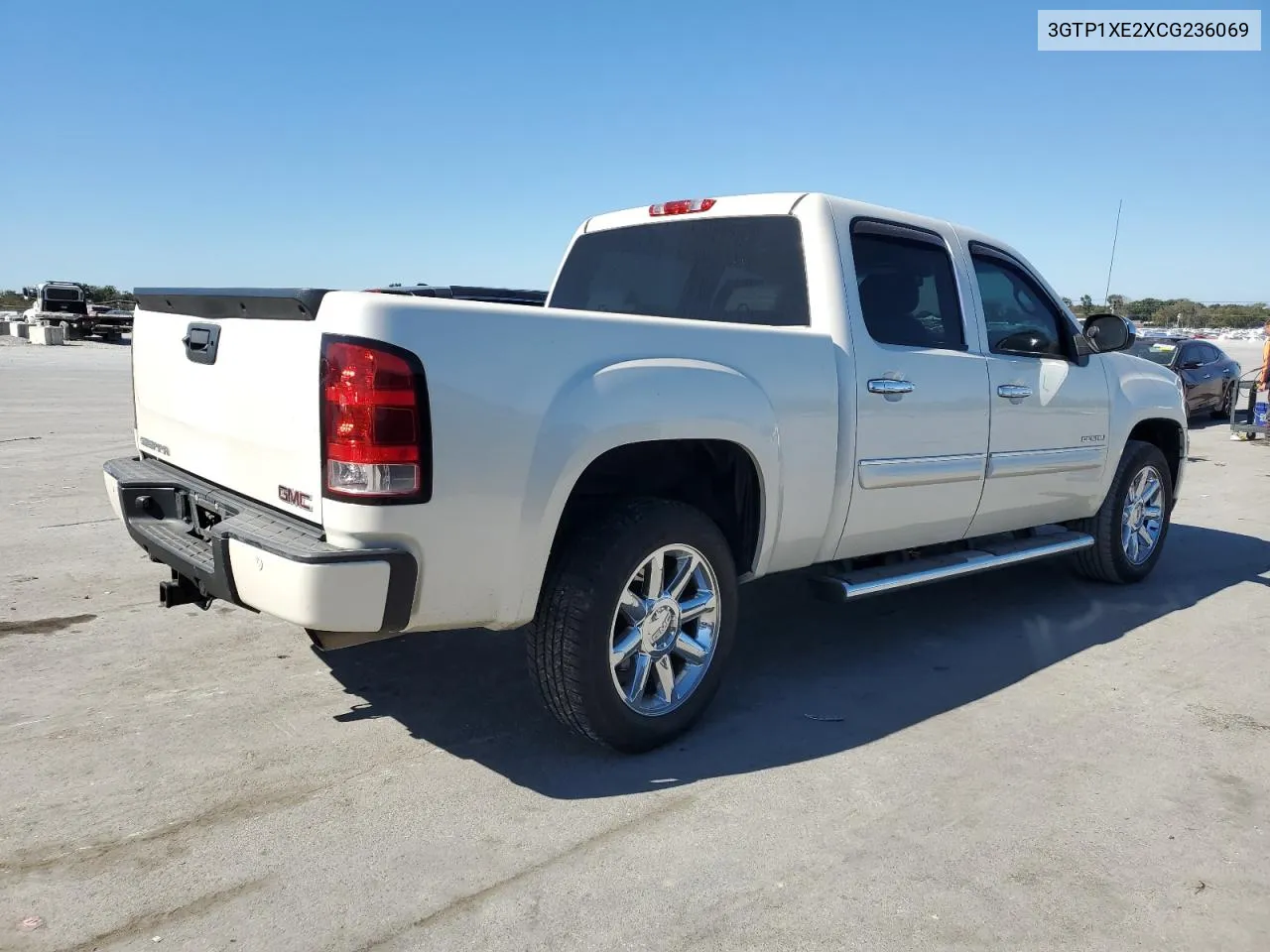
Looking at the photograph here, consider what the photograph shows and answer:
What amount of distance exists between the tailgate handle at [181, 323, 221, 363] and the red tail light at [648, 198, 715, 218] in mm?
2251

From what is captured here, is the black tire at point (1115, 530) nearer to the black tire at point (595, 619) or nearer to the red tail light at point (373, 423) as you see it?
the black tire at point (595, 619)

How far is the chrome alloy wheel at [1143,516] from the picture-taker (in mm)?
6113

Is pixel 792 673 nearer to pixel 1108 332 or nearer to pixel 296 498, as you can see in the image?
pixel 296 498

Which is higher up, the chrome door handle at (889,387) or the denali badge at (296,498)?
the chrome door handle at (889,387)

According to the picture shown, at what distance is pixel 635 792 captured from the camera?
10.9 feet

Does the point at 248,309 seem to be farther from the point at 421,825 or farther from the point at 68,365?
the point at 68,365

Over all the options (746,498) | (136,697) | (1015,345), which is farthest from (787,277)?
(136,697)

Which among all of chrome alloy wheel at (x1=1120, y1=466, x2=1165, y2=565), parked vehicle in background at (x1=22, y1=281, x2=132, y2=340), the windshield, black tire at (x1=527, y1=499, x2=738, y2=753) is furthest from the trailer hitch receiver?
parked vehicle in background at (x1=22, y1=281, x2=132, y2=340)

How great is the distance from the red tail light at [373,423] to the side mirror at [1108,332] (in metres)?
3.97

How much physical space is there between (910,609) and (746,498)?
6.77 feet

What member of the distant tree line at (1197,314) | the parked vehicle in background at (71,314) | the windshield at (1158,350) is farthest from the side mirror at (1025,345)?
the distant tree line at (1197,314)

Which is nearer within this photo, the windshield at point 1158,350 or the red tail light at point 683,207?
the red tail light at point 683,207

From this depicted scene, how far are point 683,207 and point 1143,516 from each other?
3643 mm

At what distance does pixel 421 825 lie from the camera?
305 cm
